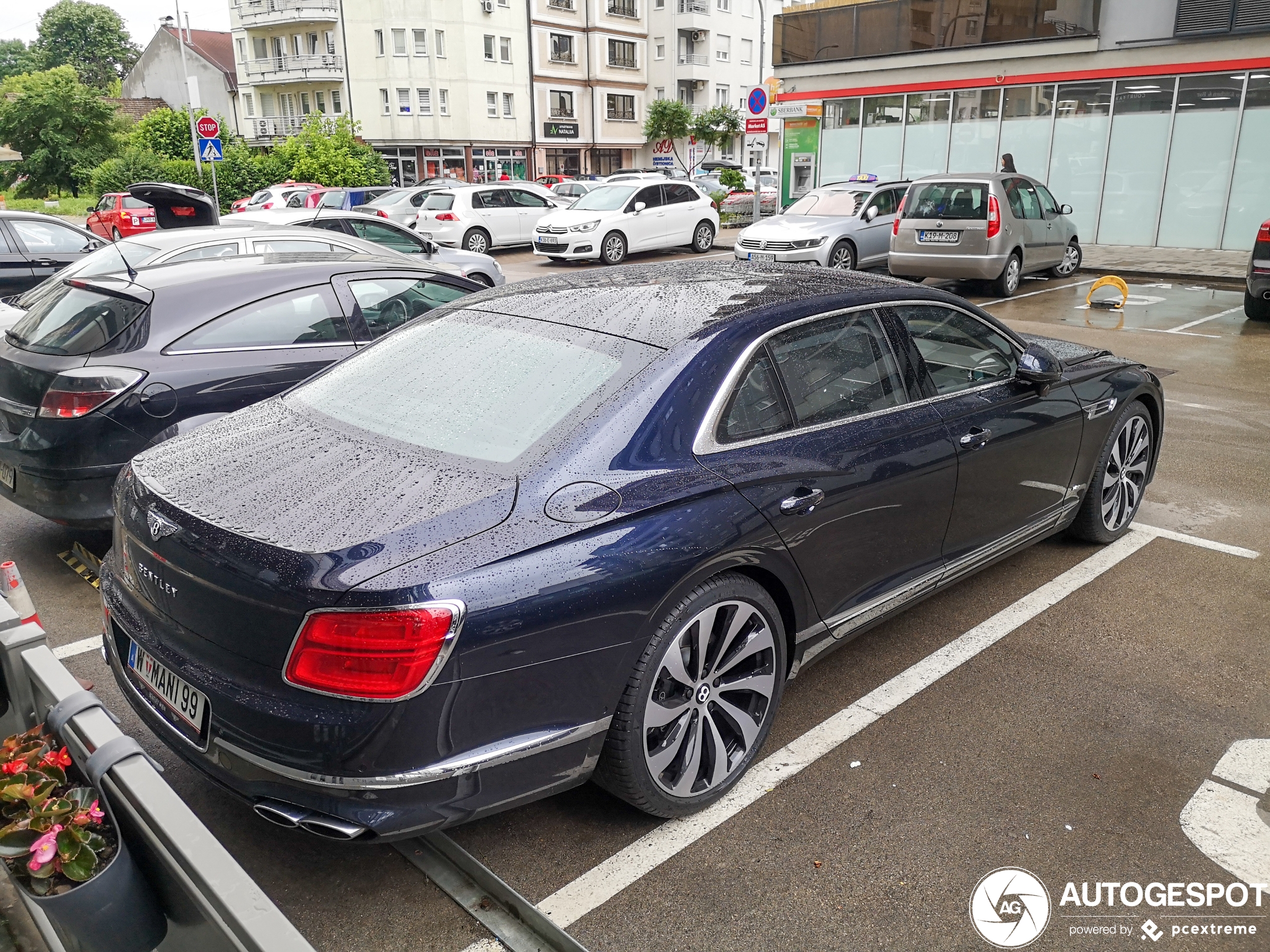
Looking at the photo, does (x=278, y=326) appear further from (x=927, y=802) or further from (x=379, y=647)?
(x=927, y=802)

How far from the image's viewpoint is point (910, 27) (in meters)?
22.2

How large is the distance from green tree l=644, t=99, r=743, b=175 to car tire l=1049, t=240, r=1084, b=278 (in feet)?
127

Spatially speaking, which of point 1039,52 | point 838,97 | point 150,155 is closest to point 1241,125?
point 1039,52

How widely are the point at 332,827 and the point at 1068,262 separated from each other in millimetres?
17216

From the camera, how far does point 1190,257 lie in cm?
1906

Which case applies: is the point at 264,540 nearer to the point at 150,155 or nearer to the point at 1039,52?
the point at 1039,52

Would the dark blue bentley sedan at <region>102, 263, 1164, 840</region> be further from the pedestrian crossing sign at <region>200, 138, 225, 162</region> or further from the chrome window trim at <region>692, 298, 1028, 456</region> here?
the pedestrian crossing sign at <region>200, 138, 225, 162</region>

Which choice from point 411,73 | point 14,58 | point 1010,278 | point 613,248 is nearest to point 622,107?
point 411,73

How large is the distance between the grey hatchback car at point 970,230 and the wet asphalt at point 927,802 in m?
9.99

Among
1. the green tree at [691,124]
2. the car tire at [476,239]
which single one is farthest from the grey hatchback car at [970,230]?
the green tree at [691,124]

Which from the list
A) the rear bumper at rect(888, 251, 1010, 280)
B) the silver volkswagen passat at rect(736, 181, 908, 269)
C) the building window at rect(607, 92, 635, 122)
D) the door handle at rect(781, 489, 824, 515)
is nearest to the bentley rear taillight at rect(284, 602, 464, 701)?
the door handle at rect(781, 489, 824, 515)

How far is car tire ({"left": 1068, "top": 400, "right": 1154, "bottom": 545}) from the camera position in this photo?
5.09 metres

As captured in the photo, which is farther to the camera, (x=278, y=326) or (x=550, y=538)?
(x=278, y=326)

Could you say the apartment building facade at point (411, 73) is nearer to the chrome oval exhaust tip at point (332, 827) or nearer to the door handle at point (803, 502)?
the door handle at point (803, 502)
